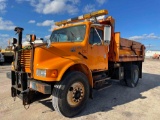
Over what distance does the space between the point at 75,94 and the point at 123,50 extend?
3.57 m

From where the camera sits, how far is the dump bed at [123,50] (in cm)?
650

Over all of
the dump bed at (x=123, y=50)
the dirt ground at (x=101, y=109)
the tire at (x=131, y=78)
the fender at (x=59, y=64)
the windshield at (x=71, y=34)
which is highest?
the windshield at (x=71, y=34)

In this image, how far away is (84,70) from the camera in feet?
15.8

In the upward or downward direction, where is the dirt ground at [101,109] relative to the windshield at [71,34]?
downward

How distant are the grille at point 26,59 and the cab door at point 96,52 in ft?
5.72

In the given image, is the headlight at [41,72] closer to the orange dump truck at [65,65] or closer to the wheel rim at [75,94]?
the orange dump truck at [65,65]

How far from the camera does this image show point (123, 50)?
279 inches

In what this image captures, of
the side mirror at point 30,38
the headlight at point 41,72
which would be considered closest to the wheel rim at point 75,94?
the headlight at point 41,72

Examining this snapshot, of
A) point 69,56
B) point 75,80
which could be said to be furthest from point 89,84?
point 69,56

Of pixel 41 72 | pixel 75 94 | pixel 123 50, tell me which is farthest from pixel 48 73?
pixel 123 50

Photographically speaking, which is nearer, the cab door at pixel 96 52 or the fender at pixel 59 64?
the fender at pixel 59 64

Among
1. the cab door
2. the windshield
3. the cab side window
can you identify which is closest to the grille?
the windshield

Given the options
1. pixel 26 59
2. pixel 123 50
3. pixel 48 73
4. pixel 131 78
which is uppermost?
pixel 123 50

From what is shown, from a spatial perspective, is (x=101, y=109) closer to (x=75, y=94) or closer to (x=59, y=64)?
(x=75, y=94)
